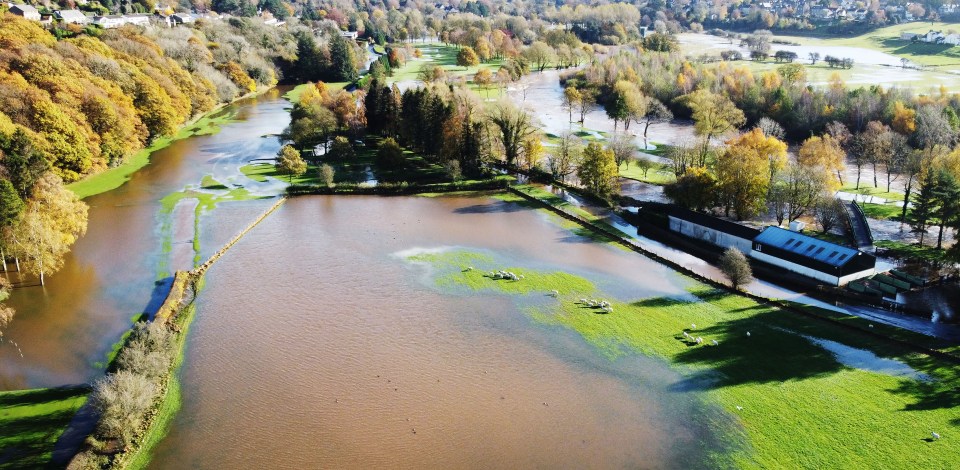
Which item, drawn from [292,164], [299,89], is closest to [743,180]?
[292,164]

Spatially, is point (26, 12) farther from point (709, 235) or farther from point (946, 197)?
point (946, 197)

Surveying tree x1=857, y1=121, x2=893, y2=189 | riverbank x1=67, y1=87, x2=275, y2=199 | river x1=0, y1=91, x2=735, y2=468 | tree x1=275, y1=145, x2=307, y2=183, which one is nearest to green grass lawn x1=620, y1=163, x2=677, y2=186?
river x1=0, y1=91, x2=735, y2=468

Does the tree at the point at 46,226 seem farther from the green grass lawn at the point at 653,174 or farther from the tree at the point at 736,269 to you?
the green grass lawn at the point at 653,174

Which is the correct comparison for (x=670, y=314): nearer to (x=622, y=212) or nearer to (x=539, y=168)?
(x=622, y=212)

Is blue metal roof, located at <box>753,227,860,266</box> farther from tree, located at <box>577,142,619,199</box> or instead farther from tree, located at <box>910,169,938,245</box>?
tree, located at <box>577,142,619,199</box>

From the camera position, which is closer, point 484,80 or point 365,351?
point 365,351

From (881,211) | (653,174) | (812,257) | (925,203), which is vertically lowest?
(812,257)
